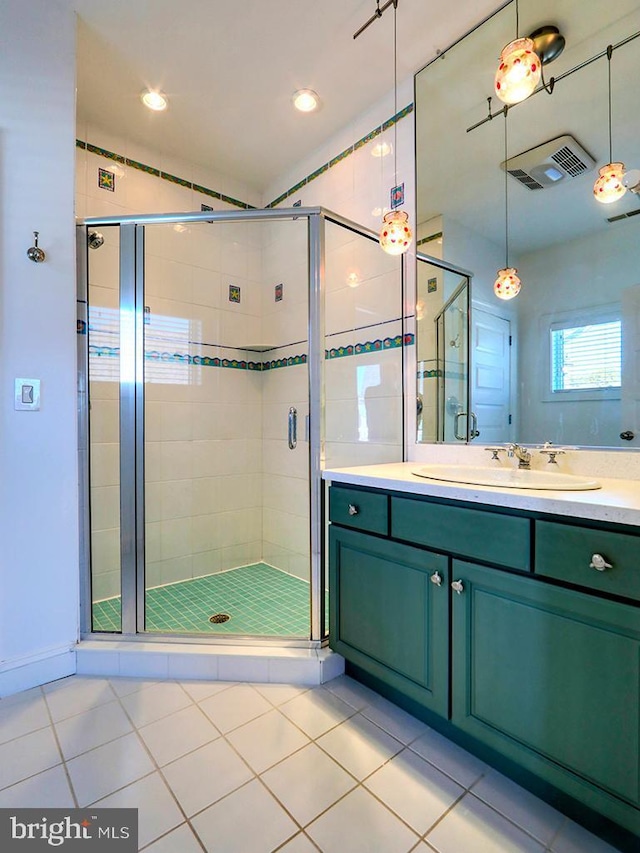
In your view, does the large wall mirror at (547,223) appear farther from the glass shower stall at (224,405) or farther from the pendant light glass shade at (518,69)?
the glass shower stall at (224,405)

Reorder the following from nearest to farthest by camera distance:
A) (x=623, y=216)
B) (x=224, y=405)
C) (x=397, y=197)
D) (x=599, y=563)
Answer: (x=599, y=563) → (x=623, y=216) → (x=397, y=197) → (x=224, y=405)

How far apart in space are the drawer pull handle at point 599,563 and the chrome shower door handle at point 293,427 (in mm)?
1523

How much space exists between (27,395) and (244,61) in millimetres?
1777

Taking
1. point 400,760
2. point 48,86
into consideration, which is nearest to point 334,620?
point 400,760

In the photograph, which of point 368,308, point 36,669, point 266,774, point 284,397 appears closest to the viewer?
point 266,774

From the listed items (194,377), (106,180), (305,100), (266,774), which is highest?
(305,100)

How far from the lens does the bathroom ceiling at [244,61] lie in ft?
5.37

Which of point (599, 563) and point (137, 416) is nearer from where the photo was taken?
point (599, 563)

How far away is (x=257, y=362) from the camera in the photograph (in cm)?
272

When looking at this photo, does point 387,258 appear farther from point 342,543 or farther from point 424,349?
point 342,543

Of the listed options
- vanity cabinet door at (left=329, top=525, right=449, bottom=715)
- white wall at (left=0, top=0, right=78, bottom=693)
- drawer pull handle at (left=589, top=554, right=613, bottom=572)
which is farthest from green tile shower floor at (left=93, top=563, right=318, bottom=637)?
drawer pull handle at (left=589, top=554, right=613, bottom=572)

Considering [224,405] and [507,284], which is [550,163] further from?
[224,405]

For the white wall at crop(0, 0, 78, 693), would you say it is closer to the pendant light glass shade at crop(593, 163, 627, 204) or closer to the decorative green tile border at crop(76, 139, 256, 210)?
the decorative green tile border at crop(76, 139, 256, 210)

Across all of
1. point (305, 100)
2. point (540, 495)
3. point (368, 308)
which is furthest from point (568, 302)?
point (305, 100)
